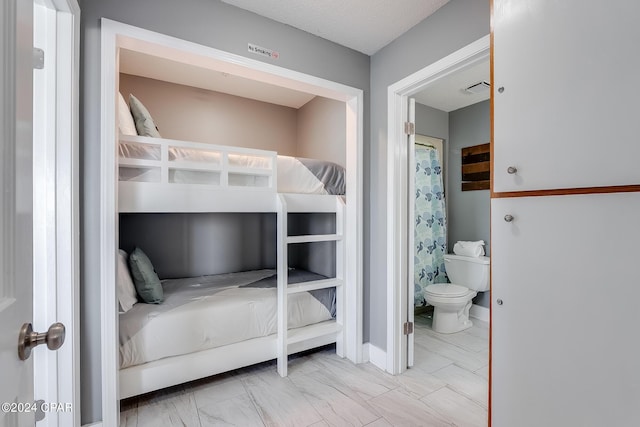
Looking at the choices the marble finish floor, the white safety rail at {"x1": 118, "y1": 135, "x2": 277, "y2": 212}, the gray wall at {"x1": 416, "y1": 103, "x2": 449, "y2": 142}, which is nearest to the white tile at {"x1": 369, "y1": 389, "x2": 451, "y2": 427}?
the marble finish floor

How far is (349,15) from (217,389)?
2.66 meters

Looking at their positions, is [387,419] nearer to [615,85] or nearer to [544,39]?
[615,85]

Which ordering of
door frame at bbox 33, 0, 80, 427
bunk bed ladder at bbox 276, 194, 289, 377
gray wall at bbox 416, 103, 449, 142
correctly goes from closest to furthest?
door frame at bbox 33, 0, 80, 427 → bunk bed ladder at bbox 276, 194, 289, 377 → gray wall at bbox 416, 103, 449, 142

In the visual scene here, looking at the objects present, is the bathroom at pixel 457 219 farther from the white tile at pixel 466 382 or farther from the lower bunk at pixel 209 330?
the lower bunk at pixel 209 330

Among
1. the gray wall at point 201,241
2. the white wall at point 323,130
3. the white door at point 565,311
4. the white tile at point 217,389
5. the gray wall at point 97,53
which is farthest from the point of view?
the white wall at point 323,130

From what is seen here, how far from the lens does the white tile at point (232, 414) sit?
63.0 inches

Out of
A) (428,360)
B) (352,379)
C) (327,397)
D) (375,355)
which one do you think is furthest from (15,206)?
(428,360)

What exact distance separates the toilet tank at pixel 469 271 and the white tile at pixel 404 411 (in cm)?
160

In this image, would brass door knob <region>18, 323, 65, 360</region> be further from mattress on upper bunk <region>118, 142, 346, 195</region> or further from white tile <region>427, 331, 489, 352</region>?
white tile <region>427, 331, 489, 352</region>

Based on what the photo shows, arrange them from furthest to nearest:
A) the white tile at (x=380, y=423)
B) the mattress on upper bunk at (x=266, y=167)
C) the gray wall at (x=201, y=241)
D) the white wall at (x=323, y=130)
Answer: the white wall at (x=323, y=130)
the gray wall at (x=201, y=241)
the mattress on upper bunk at (x=266, y=167)
the white tile at (x=380, y=423)

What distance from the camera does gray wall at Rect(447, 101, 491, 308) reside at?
3168 mm

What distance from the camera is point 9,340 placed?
497 millimetres

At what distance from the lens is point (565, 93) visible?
1003mm

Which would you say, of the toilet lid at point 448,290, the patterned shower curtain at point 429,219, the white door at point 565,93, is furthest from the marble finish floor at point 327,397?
the white door at point 565,93
